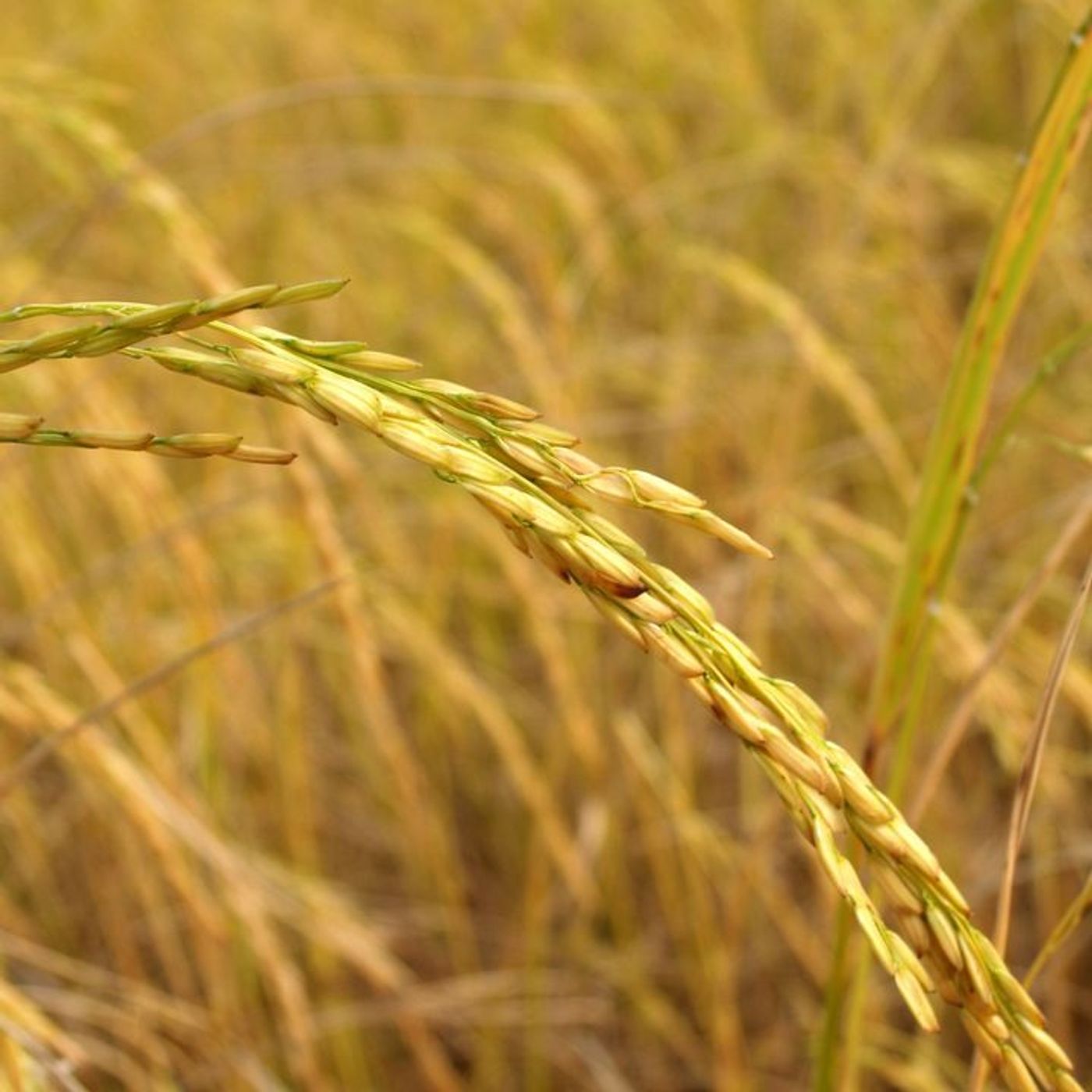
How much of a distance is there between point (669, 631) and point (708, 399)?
1.23m

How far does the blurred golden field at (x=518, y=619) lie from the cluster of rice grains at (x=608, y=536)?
0.70 ft

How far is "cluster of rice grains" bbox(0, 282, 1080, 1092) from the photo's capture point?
34cm

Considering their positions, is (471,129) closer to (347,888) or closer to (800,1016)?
(347,888)

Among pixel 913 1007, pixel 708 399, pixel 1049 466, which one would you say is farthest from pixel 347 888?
pixel 913 1007

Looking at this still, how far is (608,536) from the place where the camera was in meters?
0.35

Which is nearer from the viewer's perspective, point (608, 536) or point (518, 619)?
point (608, 536)

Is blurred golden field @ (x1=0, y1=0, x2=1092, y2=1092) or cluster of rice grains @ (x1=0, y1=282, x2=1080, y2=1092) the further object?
blurred golden field @ (x1=0, y1=0, x2=1092, y2=1092)

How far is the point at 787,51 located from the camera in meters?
2.31

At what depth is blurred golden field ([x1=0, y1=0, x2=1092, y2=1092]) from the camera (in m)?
1.01

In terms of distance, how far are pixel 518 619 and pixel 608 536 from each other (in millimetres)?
1408

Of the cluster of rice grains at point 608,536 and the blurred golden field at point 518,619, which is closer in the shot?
the cluster of rice grains at point 608,536

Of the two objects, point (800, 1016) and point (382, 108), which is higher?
point (382, 108)

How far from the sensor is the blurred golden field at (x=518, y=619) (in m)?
1.01

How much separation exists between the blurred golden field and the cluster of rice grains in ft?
0.70
